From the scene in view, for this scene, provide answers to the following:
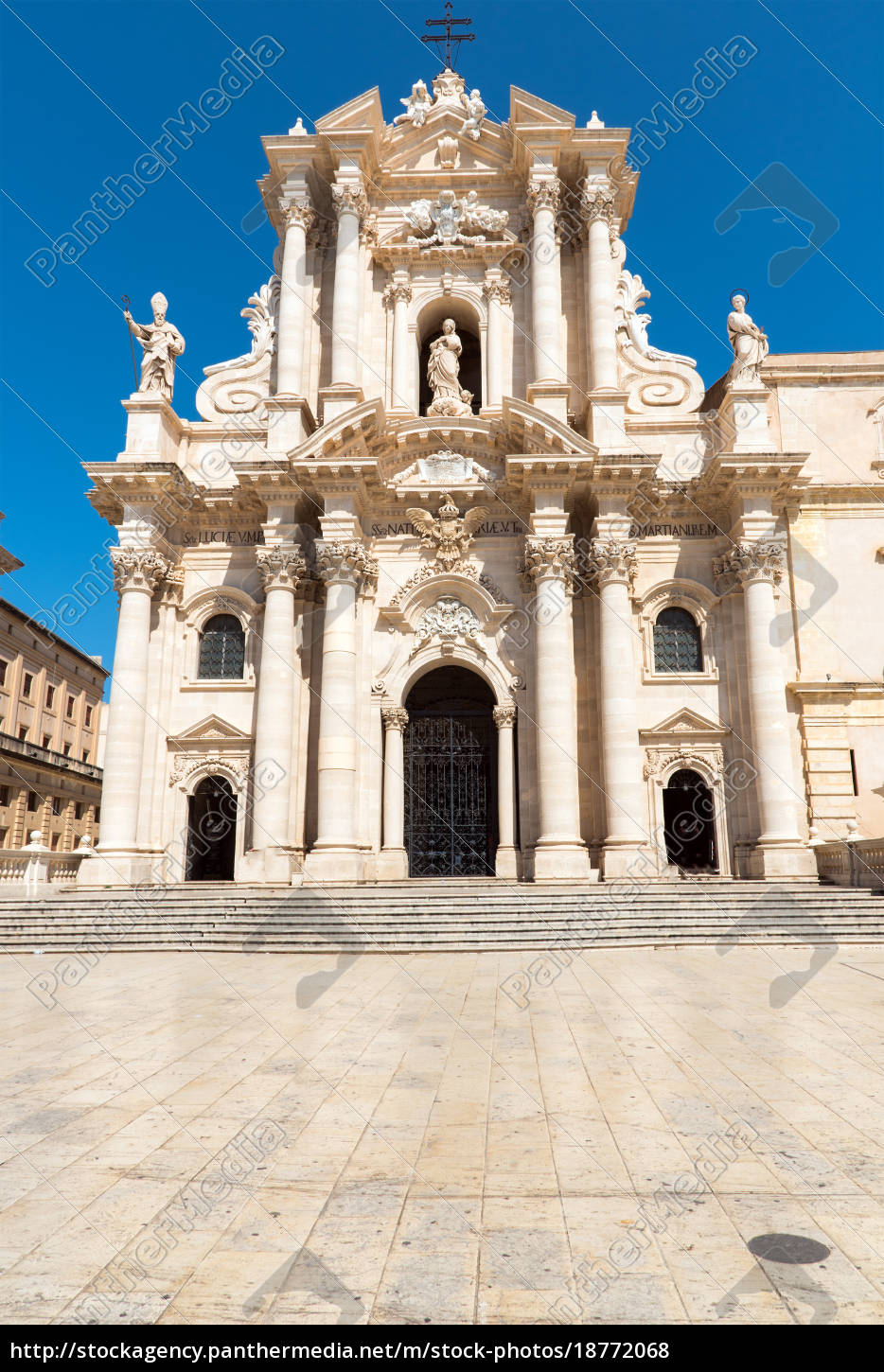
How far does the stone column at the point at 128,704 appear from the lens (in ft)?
73.4

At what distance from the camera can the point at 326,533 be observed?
2294 centimetres

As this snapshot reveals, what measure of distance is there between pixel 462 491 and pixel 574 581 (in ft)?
12.3

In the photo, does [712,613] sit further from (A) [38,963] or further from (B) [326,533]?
(A) [38,963]

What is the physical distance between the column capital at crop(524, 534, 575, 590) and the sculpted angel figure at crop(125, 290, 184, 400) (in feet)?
36.3

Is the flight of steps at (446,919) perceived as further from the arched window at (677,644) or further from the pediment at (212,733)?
the arched window at (677,644)

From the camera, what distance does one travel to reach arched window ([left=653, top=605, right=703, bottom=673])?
80.3ft

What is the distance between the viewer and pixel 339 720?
22.0m

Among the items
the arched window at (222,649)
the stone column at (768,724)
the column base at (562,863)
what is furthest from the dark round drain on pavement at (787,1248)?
the arched window at (222,649)

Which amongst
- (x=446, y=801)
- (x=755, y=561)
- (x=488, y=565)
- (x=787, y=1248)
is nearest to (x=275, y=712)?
(x=446, y=801)

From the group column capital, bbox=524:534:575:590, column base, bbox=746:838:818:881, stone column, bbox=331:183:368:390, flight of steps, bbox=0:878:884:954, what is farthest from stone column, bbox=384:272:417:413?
column base, bbox=746:838:818:881

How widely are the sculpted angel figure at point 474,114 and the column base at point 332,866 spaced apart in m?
21.3

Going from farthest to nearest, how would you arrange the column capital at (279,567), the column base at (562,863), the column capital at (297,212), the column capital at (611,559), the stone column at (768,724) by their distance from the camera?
the column capital at (297,212)
the column capital at (279,567)
the column capital at (611,559)
the stone column at (768,724)
the column base at (562,863)

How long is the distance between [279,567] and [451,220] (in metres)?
12.0

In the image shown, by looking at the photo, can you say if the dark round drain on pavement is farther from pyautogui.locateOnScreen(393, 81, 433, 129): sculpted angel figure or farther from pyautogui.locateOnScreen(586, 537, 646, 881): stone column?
pyautogui.locateOnScreen(393, 81, 433, 129): sculpted angel figure
